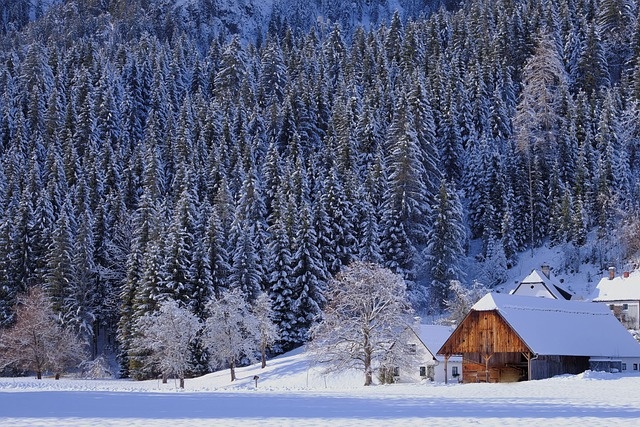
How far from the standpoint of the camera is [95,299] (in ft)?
288

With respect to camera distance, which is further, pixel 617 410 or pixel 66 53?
pixel 66 53

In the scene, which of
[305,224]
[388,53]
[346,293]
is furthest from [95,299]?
[388,53]

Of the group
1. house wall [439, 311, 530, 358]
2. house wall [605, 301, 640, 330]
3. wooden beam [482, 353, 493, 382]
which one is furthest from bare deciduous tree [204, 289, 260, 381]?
house wall [605, 301, 640, 330]

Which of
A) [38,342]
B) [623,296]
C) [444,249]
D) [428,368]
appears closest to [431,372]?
[428,368]

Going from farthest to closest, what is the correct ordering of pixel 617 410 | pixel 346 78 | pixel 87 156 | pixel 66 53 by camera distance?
pixel 66 53 < pixel 346 78 < pixel 87 156 < pixel 617 410

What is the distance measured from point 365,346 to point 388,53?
262 ft

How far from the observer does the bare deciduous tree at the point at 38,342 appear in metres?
76.3

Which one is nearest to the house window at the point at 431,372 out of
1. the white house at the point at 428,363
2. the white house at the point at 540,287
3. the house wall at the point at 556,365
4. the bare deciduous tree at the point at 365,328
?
the white house at the point at 428,363

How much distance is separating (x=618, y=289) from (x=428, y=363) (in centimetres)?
2394

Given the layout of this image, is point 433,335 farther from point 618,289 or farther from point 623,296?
point 618,289

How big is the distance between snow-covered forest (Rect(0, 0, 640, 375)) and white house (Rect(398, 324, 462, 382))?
12875 mm

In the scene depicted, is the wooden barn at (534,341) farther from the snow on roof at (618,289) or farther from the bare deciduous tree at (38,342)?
the bare deciduous tree at (38,342)

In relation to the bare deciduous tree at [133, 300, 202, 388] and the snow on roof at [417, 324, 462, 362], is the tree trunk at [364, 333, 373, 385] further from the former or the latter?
the bare deciduous tree at [133, 300, 202, 388]

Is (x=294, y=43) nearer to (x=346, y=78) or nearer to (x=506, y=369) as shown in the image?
(x=346, y=78)
